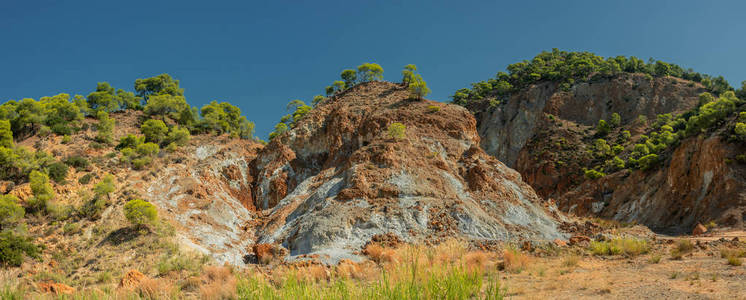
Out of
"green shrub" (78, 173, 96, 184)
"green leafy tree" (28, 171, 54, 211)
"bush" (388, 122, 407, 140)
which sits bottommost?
"green leafy tree" (28, 171, 54, 211)

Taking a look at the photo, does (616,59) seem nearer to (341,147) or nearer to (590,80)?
(590,80)

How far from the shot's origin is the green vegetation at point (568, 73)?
226 feet

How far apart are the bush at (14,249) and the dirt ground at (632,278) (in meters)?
23.9

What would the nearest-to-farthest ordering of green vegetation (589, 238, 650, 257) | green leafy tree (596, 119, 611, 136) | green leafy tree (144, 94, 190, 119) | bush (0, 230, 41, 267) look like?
1. green vegetation (589, 238, 650, 257)
2. bush (0, 230, 41, 267)
3. green leafy tree (144, 94, 190, 119)
4. green leafy tree (596, 119, 611, 136)

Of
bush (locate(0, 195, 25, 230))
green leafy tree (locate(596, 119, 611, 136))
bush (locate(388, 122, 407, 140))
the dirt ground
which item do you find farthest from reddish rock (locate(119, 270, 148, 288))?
green leafy tree (locate(596, 119, 611, 136))

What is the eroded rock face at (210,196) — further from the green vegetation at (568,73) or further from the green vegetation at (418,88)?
the green vegetation at (568,73)

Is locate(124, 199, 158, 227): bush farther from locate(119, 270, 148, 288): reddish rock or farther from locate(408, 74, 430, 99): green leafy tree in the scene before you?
locate(408, 74, 430, 99): green leafy tree

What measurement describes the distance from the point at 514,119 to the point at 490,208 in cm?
4760

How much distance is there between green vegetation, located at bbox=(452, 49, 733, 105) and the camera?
68.8 metres

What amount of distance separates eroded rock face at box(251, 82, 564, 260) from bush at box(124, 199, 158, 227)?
7.04 meters

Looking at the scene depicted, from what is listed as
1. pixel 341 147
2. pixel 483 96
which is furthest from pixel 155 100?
pixel 483 96

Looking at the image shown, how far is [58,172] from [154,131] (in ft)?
38.3

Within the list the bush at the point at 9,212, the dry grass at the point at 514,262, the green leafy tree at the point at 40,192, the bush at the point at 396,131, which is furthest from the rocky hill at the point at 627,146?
the bush at the point at 9,212

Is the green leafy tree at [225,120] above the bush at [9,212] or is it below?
above
